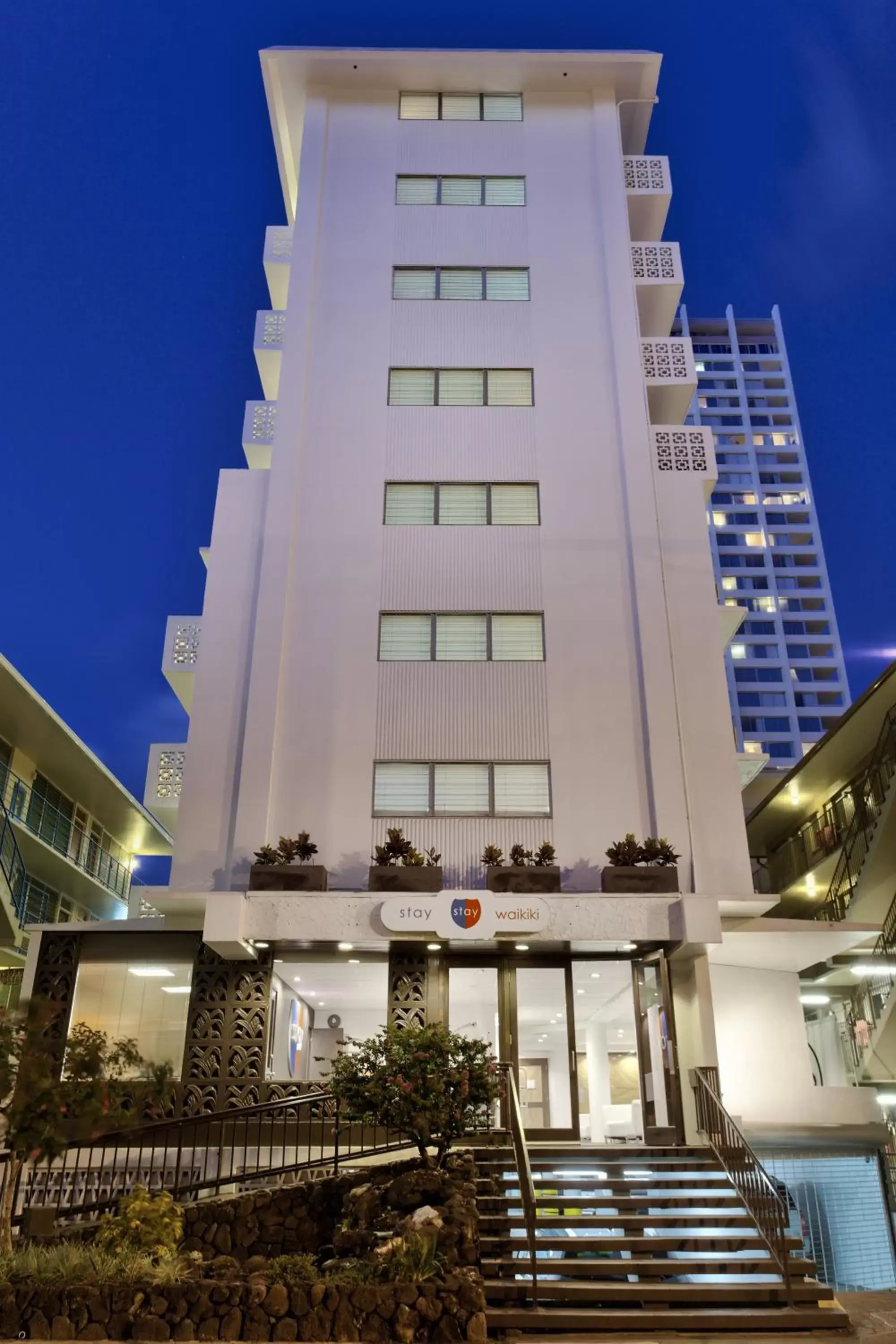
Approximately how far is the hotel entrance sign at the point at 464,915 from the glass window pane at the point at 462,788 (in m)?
2.34

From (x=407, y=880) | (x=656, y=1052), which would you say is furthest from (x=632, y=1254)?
(x=407, y=880)

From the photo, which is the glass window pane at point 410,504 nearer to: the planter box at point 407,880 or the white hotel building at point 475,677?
the white hotel building at point 475,677

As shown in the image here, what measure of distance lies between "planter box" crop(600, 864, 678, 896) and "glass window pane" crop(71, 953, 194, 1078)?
723 centimetres

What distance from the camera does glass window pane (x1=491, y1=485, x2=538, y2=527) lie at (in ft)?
69.1

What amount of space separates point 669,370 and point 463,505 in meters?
5.94

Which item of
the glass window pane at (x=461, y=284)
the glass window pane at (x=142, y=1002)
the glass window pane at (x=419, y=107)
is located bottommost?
the glass window pane at (x=142, y=1002)

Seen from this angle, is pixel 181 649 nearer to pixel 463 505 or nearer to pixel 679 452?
pixel 463 505

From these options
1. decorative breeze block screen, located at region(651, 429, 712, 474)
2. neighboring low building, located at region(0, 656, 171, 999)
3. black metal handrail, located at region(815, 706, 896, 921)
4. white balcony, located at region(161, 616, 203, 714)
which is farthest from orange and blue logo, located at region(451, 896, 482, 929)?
decorative breeze block screen, located at region(651, 429, 712, 474)

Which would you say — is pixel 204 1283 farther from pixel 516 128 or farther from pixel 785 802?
pixel 516 128

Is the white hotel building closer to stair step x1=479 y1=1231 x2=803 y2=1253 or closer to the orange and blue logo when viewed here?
the orange and blue logo

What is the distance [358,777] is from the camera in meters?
18.6

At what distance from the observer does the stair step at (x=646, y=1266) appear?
1087 cm

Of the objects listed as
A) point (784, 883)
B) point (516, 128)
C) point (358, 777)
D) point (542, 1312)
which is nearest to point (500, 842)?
point (358, 777)

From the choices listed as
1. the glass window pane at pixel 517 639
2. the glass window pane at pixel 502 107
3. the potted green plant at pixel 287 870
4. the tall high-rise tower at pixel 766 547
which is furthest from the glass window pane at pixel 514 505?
the tall high-rise tower at pixel 766 547
